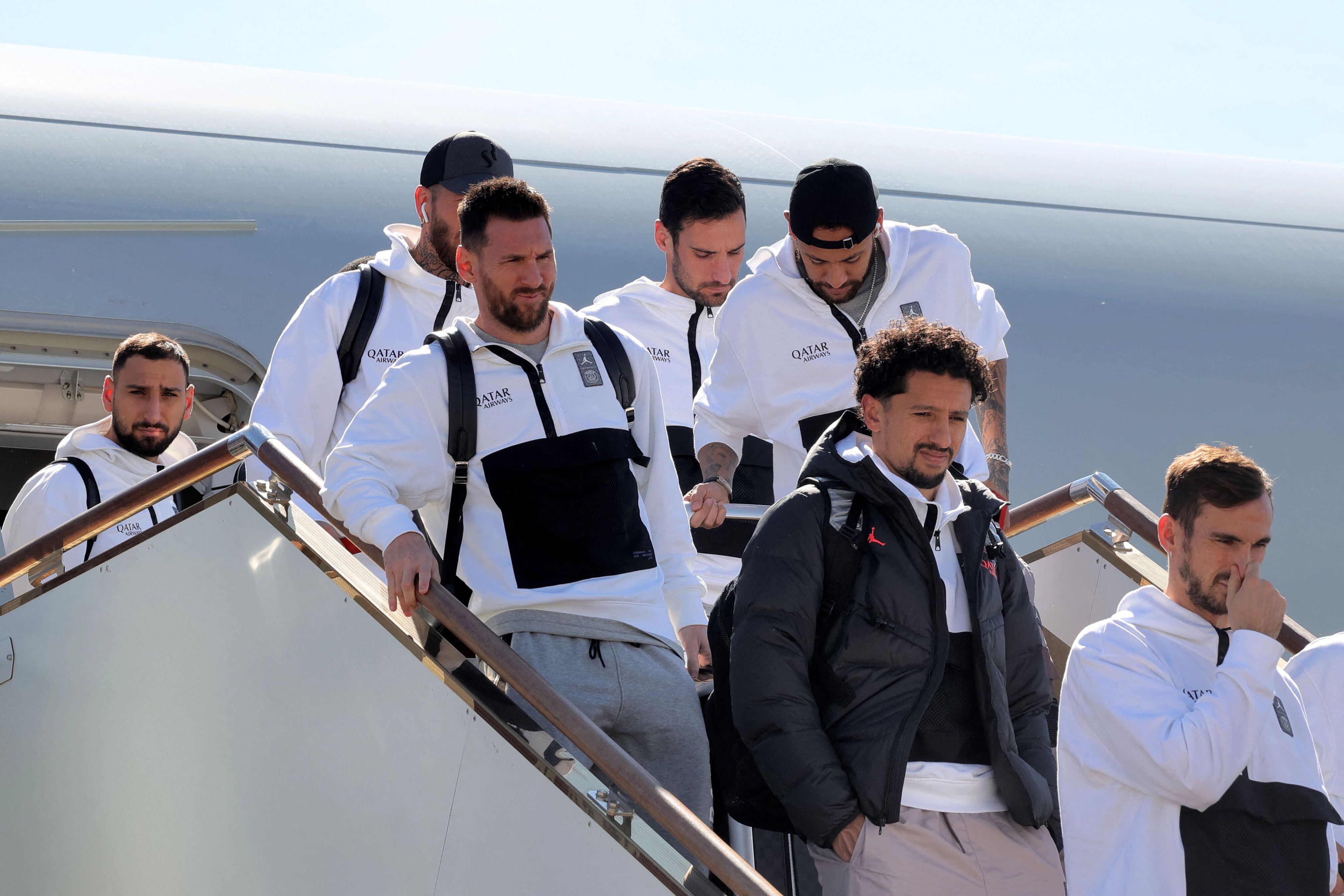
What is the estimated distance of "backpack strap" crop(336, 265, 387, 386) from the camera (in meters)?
3.72

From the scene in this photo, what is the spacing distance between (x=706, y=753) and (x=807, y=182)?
5.44 feet

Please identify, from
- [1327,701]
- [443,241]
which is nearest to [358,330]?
[443,241]

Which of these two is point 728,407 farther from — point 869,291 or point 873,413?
point 873,413

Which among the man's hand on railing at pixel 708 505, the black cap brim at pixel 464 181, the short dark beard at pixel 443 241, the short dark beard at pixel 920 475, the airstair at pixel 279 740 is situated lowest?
the airstair at pixel 279 740

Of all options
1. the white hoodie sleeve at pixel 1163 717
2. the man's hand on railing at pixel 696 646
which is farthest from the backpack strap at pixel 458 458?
the white hoodie sleeve at pixel 1163 717

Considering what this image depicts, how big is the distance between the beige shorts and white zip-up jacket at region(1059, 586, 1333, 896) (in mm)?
191

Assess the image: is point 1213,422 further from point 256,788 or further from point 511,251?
point 256,788

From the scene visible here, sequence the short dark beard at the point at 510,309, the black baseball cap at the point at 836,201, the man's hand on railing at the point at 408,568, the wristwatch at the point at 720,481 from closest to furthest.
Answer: the man's hand on railing at the point at 408,568, the short dark beard at the point at 510,309, the black baseball cap at the point at 836,201, the wristwatch at the point at 720,481

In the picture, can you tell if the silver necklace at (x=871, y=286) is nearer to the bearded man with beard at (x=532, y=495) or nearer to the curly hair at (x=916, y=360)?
the curly hair at (x=916, y=360)

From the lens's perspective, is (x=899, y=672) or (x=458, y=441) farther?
(x=458, y=441)

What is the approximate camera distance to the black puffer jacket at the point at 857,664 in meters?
2.61

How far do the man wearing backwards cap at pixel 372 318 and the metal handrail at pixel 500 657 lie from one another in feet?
0.91

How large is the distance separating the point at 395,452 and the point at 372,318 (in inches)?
41.2

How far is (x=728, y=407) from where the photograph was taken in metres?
4.01
